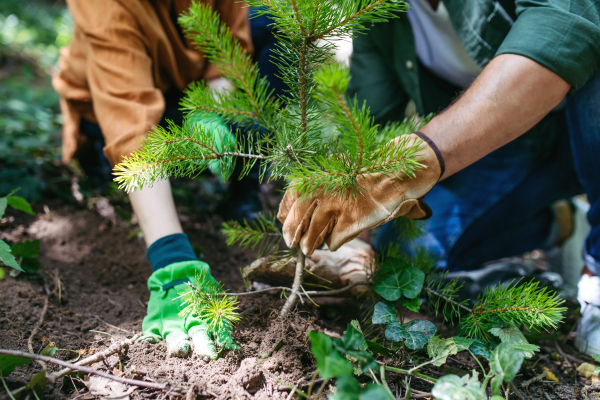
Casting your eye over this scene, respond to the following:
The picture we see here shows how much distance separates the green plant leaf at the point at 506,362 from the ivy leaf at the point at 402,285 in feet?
0.86

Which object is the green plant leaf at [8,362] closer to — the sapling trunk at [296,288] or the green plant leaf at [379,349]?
the sapling trunk at [296,288]

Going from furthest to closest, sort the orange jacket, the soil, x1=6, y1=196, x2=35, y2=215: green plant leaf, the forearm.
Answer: the orange jacket
x1=6, y1=196, x2=35, y2=215: green plant leaf
the forearm
the soil

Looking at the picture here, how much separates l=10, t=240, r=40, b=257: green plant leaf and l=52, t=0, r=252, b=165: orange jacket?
406 millimetres

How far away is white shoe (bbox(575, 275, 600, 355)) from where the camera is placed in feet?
4.32

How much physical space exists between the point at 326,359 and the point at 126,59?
4.54 feet

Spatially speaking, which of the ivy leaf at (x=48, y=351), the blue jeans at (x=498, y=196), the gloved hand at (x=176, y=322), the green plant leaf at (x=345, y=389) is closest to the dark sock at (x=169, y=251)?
the gloved hand at (x=176, y=322)

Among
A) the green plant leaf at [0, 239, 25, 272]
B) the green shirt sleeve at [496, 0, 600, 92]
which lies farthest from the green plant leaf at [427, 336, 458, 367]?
the green plant leaf at [0, 239, 25, 272]

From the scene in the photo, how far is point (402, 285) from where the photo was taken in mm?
1105

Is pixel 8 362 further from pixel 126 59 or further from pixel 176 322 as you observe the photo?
pixel 126 59

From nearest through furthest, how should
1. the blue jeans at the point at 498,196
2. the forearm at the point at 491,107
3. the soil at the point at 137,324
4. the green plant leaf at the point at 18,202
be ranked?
the soil at the point at 137,324 < the forearm at the point at 491,107 < the green plant leaf at the point at 18,202 < the blue jeans at the point at 498,196

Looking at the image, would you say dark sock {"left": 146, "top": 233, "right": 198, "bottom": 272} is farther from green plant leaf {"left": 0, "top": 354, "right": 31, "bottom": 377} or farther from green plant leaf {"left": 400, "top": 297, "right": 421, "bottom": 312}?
green plant leaf {"left": 400, "top": 297, "right": 421, "bottom": 312}

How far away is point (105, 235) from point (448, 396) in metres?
1.68

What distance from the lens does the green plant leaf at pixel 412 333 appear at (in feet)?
3.17

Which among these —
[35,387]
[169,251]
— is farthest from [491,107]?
[35,387]
